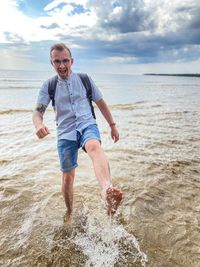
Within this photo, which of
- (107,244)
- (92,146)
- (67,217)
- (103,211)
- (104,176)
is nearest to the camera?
(104,176)

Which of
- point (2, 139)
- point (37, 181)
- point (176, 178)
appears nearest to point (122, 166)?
point (176, 178)

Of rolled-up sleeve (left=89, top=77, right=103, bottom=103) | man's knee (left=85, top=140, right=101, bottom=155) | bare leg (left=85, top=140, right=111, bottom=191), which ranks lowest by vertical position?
bare leg (left=85, top=140, right=111, bottom=191)

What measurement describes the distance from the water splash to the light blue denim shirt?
1462 millimetres

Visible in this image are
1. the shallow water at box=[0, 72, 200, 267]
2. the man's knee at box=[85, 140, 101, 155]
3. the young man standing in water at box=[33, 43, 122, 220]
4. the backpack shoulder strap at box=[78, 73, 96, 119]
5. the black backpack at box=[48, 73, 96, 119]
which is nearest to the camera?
the man's knee at box=[85, 140, 101, 155]

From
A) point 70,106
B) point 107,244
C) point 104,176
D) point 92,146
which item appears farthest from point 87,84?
point 107,244

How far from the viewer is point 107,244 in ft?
14.2

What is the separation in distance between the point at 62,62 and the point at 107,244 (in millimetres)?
2689

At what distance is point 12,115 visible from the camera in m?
17.5

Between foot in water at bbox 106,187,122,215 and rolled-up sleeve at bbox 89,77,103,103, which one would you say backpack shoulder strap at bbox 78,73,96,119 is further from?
foot in water at bbox 106,187,122,215

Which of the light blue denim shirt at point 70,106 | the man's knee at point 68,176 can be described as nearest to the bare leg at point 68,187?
the man's knee at point 68,176

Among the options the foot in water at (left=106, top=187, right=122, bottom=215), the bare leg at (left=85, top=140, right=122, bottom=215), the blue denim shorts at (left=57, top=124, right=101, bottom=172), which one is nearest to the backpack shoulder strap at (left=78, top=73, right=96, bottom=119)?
the blue denim shorts at (left=57, top=124, right=101, bottom=172)

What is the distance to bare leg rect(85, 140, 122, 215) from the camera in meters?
3.19

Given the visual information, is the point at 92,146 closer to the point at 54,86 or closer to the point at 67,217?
the point at 54,86

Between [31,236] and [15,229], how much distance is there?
0.35m
